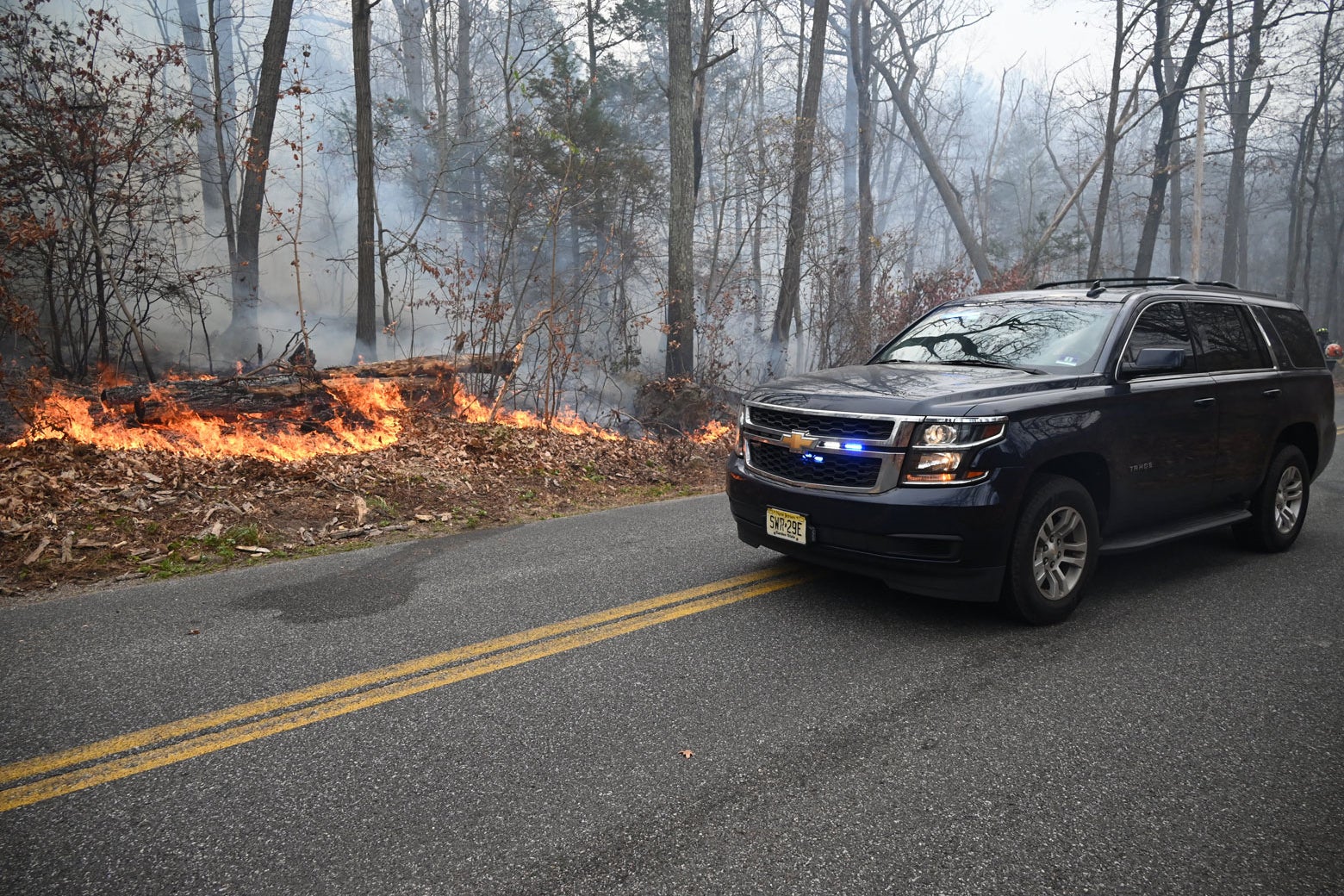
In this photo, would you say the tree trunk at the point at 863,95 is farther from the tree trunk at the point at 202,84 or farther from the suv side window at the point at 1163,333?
the tree trunk at the point at 202,84

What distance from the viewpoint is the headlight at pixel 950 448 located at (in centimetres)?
422

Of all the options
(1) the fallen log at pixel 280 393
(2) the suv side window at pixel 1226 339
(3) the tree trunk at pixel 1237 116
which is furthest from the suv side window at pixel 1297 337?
(3) the tree trunk at pixel 1237 116

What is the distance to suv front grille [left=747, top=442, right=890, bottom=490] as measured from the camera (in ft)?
14.4

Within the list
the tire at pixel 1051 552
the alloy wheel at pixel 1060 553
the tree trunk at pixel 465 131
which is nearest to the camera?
the tire at pixel 1051 552

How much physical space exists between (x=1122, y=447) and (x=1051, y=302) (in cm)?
128

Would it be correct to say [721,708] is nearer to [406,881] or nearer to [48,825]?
[406,881]

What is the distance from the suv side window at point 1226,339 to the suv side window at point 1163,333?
156 mm

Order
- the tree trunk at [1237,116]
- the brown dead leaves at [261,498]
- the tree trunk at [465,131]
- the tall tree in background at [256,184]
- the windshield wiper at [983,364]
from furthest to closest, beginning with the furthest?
the tree trunk at [1237,116] → the tree trunk at [465,131] → the tall tree in background at [256,184] → the brown dead leaves at [261,498] → the windshield wiper at [983,364]

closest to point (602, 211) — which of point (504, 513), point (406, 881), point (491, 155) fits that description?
point (491, 155)

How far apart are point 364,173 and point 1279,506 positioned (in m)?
13.8

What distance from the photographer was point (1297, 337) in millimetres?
6574

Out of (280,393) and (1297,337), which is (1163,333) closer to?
(1297,337)

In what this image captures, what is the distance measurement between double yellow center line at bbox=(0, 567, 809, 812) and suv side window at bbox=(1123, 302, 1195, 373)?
301 centimetres

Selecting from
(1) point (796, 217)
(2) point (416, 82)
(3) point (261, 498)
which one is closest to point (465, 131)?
(2) point (416, 82)
